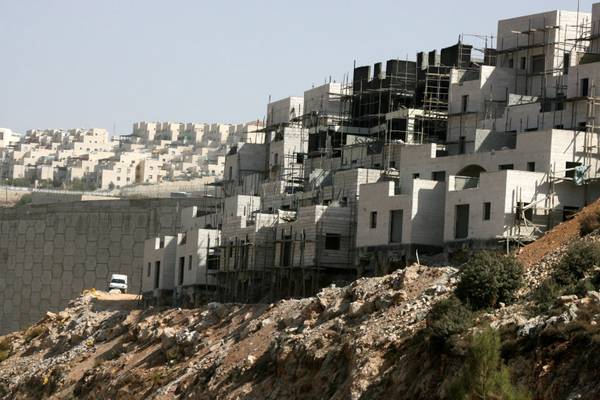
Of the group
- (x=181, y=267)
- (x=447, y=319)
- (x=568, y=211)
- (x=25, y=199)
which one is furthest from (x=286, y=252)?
(x=25, y=199)

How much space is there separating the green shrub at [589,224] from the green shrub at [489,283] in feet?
13.2

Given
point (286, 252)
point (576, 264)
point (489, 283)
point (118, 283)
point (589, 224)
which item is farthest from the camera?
point (118, 283)

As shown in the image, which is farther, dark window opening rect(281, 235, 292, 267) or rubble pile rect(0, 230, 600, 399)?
dark window opening rect(281, 235, 292, 267)

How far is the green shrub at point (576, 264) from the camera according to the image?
121ft

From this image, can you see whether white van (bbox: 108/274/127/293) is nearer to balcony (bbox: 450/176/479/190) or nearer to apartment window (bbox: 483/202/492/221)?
balcony (bbox: 450/176/479/190)

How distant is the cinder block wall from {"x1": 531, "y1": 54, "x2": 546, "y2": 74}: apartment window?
2677 cm

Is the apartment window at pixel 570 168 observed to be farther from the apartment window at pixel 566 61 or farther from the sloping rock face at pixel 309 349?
the apartment window at pixel 566 61

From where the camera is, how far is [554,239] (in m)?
42.9

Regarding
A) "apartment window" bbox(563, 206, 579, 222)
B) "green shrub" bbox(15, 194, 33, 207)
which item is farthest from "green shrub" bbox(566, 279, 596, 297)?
"green shrub" bbox(15, 194, 33, 207)

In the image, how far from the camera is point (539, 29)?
58.2 metres

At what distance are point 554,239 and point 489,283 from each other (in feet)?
19.5

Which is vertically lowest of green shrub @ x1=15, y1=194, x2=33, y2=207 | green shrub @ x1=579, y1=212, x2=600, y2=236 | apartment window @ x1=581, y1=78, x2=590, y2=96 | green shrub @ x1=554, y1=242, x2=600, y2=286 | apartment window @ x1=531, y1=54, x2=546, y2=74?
green shrub @ x1=15, y1=194, x2=33, y2=207

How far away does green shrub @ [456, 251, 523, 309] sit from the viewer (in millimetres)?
37500

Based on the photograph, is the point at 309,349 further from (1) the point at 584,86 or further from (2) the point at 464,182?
(1) the point at 584,86
